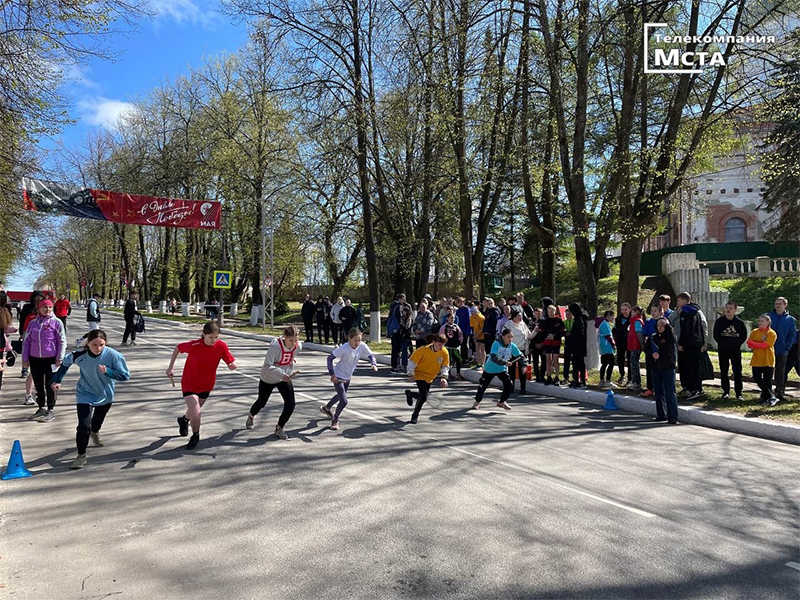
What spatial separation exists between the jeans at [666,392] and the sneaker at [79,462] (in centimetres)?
827

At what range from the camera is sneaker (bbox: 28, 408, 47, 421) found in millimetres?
8869

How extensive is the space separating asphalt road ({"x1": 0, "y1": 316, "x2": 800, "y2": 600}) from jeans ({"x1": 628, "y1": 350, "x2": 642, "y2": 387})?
3513mm

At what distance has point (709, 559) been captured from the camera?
427cm

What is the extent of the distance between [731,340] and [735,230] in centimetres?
5155

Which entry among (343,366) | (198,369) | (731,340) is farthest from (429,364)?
(731,340)

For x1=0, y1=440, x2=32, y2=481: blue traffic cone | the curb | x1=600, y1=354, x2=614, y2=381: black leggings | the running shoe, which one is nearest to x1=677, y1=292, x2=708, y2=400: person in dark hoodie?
the curb

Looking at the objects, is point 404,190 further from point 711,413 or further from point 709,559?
point 709,559

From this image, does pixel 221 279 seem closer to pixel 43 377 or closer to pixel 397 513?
pixel 43 377

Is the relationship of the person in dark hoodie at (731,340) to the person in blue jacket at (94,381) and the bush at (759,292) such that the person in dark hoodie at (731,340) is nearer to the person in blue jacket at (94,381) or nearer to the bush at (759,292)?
the person in blue jacket at (94,381)

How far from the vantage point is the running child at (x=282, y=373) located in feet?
25.4

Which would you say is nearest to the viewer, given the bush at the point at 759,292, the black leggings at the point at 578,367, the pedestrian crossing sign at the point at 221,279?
the black leggings at the point at 578,367

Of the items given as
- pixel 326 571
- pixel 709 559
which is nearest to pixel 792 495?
pixel 709 559

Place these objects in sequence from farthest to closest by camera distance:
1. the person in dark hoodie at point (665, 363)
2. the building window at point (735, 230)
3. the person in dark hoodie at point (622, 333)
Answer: the building window at point (735, 230) → the person in dark hoodie at point (622, 333) → the person in dark hoodie at point (665, 363)

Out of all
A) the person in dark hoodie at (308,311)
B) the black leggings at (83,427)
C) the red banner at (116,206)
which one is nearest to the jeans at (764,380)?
the black leggings at (83,427)
